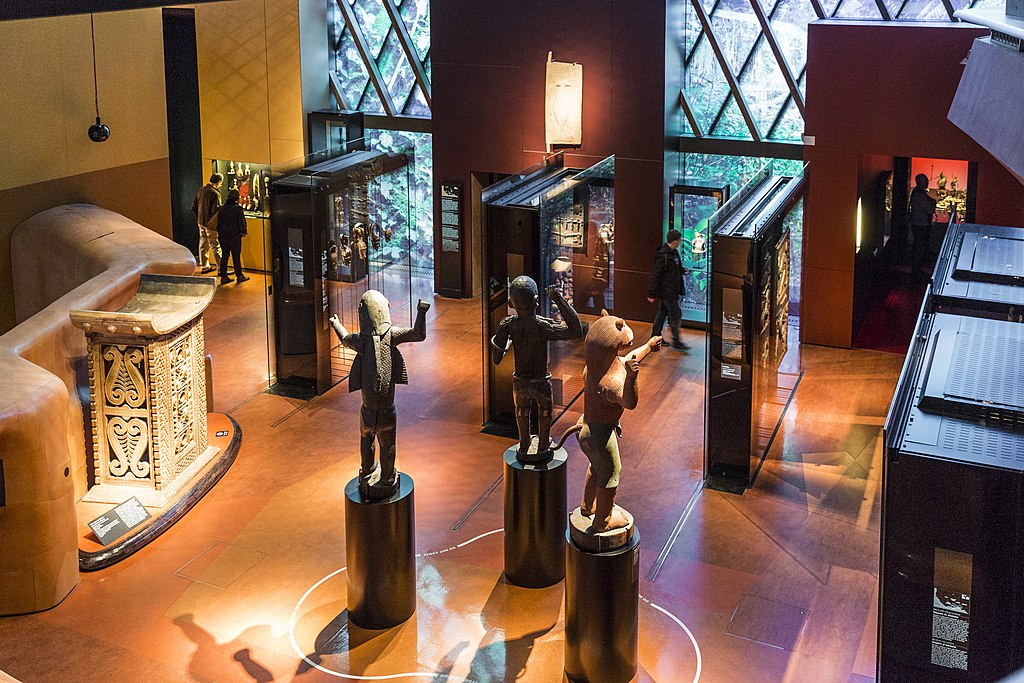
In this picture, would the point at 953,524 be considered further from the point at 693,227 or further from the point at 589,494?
the point at 693,227

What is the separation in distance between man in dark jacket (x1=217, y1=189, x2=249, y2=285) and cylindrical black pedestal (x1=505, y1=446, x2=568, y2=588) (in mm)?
8780

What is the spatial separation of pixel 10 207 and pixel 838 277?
30.7ft

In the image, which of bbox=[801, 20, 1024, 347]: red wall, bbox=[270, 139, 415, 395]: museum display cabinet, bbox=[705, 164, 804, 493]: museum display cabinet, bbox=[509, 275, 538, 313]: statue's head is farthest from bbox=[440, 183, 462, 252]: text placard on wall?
bbox=[509, 275, 538, 313]: statue's head

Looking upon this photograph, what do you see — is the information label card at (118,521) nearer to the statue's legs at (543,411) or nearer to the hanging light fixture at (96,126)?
the statue's legs at (543,411)

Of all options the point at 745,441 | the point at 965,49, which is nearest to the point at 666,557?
the point at 745,441

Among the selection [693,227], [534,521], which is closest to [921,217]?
[693,227]

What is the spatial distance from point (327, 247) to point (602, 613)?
6050 millimetres

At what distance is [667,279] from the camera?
489 inches

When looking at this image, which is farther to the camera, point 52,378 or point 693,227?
point 693,227

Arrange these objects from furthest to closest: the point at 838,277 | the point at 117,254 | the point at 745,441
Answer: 1. the point at 838,277
2. the point at 117,254
3. the point at 745,441

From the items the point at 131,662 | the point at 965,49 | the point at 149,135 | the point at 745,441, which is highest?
the point at 965,49

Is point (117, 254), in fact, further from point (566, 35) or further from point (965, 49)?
point (965, 49)

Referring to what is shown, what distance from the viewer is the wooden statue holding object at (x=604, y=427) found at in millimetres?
6211

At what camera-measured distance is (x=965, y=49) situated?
11.7 m
